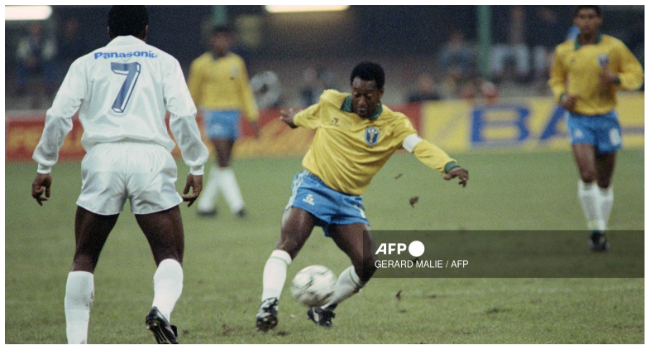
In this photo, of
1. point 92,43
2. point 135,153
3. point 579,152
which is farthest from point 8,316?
point 92,43

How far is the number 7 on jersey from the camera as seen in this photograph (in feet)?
13.1

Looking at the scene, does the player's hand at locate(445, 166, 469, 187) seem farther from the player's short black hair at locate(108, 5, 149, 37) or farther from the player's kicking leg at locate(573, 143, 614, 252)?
the player's kicking leg at locate(573, 143, 614, 252)

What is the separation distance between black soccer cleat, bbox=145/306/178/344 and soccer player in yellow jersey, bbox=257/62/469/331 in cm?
84

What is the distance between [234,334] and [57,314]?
4.27 ft

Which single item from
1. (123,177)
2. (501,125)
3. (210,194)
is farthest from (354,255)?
(501,125)

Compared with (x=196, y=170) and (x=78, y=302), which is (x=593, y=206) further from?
(x=78, y=302)

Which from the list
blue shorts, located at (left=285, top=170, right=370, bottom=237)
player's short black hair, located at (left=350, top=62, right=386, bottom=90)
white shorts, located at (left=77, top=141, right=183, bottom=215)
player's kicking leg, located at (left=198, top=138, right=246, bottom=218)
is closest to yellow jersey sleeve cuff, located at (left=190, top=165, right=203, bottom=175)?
white shorts, located at (left=77, top=141, right=183, bottom=215)

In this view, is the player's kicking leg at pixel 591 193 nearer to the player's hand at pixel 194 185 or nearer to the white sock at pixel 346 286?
the white sock at pixel 346 286

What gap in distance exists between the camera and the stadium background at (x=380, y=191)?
16.8ft

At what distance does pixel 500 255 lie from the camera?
7301 mm

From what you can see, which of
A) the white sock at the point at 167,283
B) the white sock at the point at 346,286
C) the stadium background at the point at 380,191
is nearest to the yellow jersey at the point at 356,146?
the white sock at the point at 346,286

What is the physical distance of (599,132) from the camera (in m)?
7.41

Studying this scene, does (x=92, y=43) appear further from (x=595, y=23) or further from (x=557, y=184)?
(x=595, y=23)

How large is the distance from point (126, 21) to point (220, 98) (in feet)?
19.6
